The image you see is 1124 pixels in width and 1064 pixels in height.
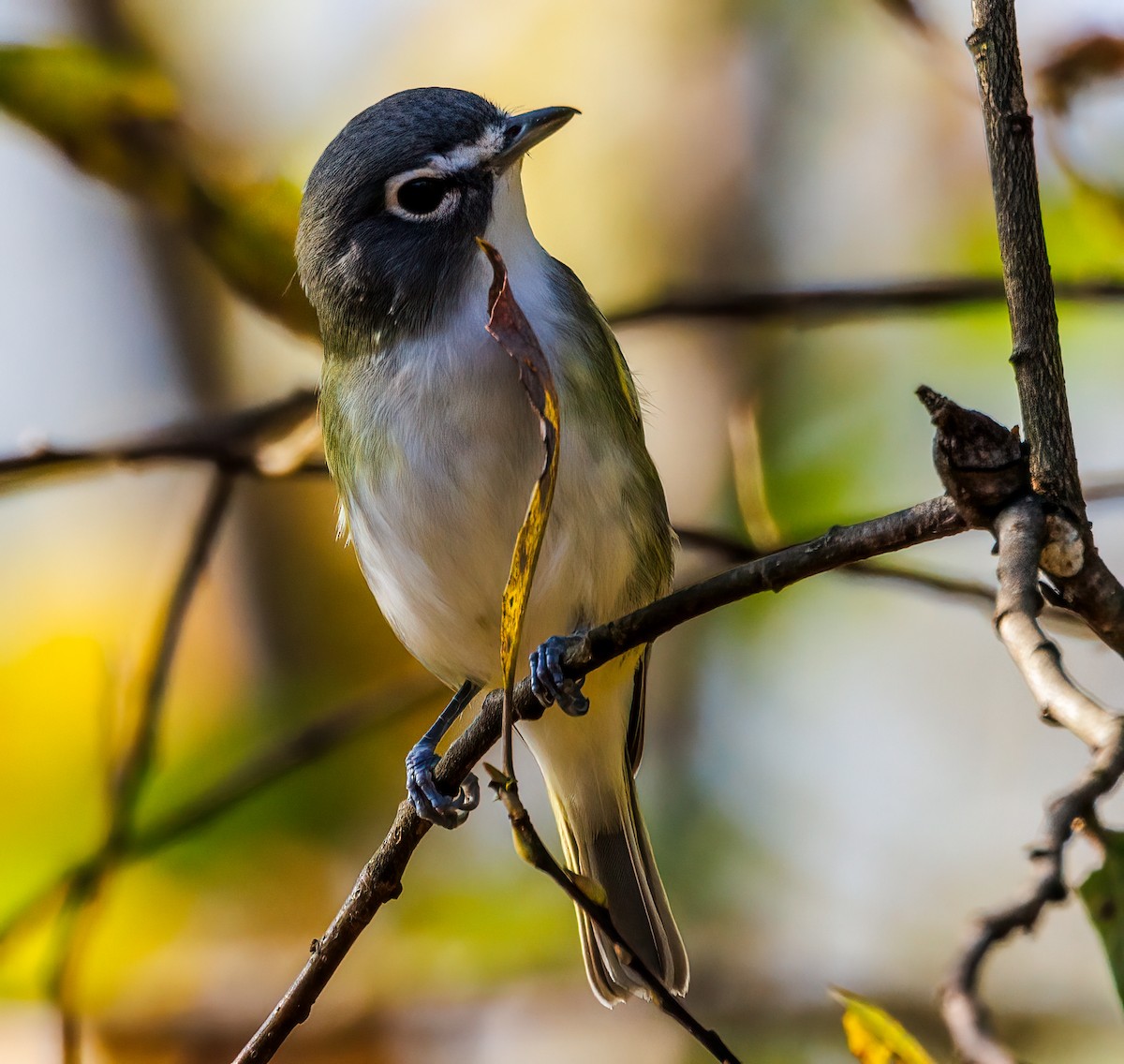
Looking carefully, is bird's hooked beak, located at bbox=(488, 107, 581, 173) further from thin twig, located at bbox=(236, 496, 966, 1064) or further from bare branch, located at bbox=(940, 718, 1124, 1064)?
bare branch, located at bbox=(940, 718, 1124, 1064)

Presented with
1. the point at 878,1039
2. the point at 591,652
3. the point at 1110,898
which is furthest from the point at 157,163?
the point at 1110,898

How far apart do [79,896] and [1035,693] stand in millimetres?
2824

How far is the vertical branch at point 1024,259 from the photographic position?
5.16ft

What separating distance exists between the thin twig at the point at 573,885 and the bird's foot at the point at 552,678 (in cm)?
75

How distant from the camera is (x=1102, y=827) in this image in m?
1.29

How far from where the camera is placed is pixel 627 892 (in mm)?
3625

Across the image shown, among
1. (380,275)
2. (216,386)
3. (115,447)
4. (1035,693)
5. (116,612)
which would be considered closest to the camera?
(1035,693)

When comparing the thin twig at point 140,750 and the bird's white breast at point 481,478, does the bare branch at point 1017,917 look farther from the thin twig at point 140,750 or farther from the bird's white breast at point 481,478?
the thin twig at point 140,750

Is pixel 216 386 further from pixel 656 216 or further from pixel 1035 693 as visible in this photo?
pixel 1035 693

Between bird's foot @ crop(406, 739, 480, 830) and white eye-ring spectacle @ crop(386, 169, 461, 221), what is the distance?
120 centimetres

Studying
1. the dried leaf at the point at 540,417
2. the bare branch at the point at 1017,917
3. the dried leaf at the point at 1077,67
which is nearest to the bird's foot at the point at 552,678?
the dried leaf at the point at 540,417

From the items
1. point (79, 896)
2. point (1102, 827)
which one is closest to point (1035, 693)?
point (1102, 827)

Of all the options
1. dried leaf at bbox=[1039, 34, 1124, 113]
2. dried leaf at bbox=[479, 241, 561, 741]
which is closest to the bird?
dried leaf at bbox=[479, 241, 561, 741]

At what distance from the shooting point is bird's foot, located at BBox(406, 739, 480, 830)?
2574 mm
